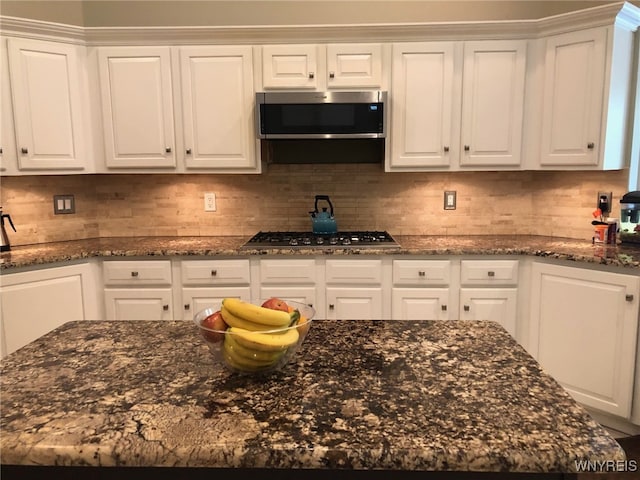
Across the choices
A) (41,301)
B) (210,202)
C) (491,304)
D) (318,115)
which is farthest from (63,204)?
(491,304)

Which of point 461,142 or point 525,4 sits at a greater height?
point 525,4

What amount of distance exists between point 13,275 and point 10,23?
1.44m

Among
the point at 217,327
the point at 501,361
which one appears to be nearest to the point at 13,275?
the point at 217,327

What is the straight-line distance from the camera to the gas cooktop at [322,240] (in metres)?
Result: 2.81

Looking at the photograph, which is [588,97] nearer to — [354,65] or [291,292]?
[354,65]

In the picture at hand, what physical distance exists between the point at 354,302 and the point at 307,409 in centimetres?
193

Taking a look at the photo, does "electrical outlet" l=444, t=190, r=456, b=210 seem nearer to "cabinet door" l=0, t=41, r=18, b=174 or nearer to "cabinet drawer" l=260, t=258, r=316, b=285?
"cabinet drawer" l=260, t=258, r=316, b=285

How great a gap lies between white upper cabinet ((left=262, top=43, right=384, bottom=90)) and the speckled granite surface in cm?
207

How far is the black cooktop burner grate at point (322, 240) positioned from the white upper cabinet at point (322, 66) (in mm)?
951

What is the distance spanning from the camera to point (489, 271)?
273 centimetres

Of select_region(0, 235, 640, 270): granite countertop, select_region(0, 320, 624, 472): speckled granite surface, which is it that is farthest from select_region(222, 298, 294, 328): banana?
select_region(0, 235, 640, 270): granite countertop

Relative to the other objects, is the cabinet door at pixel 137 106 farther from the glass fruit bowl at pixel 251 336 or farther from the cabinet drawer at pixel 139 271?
the glass fruit bowl at pixel 251 336

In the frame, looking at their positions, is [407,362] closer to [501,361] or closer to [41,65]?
[501,361]

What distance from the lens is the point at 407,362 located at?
1.12m
